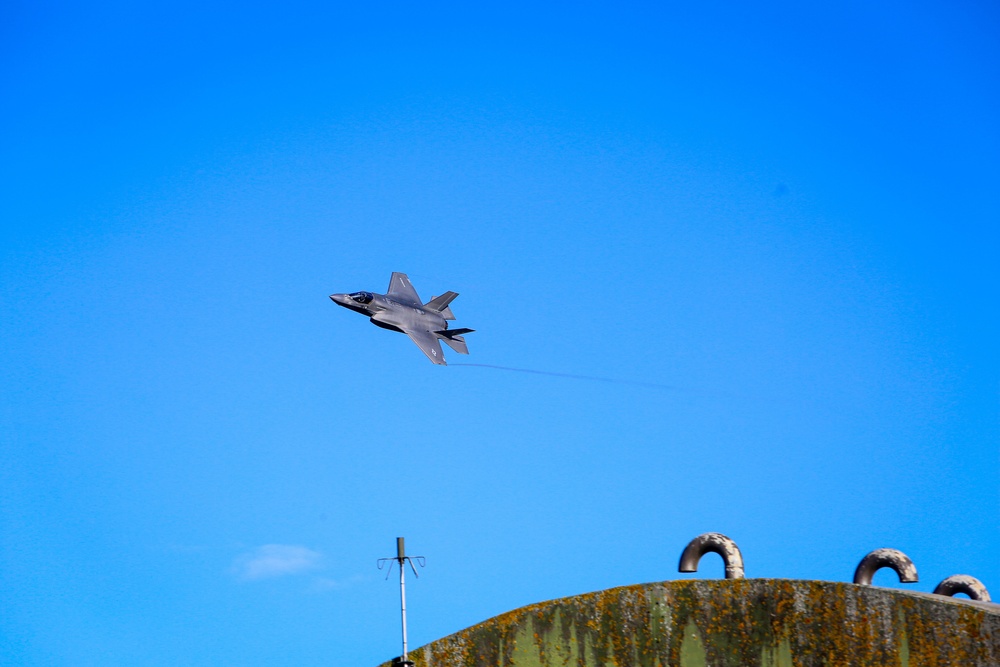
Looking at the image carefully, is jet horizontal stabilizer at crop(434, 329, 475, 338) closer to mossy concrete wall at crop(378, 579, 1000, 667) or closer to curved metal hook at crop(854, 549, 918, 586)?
curved metal hook at crop(854, 549, 918, 586)

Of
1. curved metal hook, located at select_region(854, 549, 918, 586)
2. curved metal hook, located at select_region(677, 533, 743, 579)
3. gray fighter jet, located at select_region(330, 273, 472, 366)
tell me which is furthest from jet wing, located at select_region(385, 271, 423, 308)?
curved metal hook, located at select_region(854, 549, 918, 586)

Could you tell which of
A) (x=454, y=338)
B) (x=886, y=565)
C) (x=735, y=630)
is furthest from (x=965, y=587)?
(x=454, y=338)

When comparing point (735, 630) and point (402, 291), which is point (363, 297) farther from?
point (735, 630)

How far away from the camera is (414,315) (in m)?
44.9

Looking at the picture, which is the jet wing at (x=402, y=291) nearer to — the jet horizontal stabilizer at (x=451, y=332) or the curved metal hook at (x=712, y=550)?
the jet horizontal stabilizer at (x=451, y=332)

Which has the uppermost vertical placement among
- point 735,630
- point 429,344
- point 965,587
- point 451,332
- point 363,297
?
point 363,297

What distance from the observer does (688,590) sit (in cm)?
2670

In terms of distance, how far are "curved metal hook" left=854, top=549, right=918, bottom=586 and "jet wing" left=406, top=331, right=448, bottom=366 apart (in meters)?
17.5

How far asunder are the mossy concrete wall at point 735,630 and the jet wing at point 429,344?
59.1 ft

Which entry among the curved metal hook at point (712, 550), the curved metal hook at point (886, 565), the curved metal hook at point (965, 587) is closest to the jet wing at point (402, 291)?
the curved metal hook at point (712, 550)

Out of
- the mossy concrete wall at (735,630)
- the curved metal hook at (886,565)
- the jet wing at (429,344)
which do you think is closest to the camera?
the mossy concrete wall at (735,630)

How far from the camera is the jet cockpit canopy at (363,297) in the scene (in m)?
43.8

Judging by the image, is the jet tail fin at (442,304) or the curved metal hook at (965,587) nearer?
the curved metal hook at (965,587)

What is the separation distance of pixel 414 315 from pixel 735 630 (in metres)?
21.9
